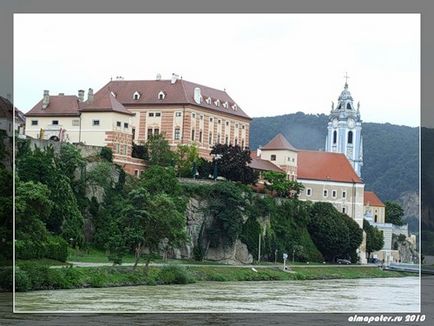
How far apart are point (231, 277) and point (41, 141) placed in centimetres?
640

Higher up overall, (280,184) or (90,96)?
(90,96)

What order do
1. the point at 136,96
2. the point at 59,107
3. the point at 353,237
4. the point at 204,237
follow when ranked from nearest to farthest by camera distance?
the point at 204,237, the point at 59,107, the point at 136,96, the point at 353,237

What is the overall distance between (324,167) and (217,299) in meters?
27.6

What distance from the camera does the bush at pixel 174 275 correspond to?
91.0 ft

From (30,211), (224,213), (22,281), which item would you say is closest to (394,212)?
(224,213)

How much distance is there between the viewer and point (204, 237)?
126ft

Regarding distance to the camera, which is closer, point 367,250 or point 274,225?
point 274,225

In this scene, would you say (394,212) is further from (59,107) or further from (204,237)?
(59,107)

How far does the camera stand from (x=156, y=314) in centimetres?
1877

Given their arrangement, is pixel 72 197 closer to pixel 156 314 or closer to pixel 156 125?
pixel 156 125

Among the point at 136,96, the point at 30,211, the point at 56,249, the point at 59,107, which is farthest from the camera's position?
the point at 136,96

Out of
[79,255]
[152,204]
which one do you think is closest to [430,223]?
[152,204]

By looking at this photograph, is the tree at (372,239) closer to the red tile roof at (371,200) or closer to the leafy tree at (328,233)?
the red tile roof at (371,200)

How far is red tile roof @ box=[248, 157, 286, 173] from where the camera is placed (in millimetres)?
44800
